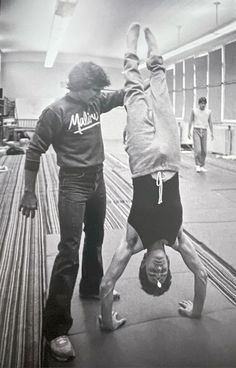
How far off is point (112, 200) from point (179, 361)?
12.6 feet

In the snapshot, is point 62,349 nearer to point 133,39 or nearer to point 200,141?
point 133,39

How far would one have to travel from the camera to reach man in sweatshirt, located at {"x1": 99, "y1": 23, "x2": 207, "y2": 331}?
221cm

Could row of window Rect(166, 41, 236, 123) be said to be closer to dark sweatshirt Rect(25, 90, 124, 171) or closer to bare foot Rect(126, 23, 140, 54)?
Result: bare foot Rect(126, 23, 140, 54)

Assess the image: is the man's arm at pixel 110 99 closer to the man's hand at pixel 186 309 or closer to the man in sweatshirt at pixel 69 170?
the man in sweatshirt at pixel 69 170

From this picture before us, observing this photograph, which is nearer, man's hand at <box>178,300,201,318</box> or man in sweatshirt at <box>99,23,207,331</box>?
man in sweatshirt at <box>99,23,207,331</box>

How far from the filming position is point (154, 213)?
2.22 meters

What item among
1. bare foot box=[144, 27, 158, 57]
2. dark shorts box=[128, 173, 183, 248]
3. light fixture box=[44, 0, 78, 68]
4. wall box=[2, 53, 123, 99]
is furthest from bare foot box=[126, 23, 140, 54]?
wall box=[2, 53, 123, 99]

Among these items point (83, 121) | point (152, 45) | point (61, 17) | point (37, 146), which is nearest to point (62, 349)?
point (37, 146)

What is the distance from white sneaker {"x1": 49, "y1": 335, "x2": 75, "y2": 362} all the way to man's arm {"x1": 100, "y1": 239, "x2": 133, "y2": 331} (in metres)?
0.27

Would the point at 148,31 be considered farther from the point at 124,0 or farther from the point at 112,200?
the point at 124,0

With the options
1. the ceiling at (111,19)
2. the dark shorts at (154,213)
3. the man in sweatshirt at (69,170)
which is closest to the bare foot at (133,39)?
the man in sweatshirt at (69,170)

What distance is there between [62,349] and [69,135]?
3.76 feet

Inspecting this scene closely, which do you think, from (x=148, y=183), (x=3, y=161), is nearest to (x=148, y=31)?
(x=148, y=183)

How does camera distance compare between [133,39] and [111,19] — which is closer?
[133,39]
